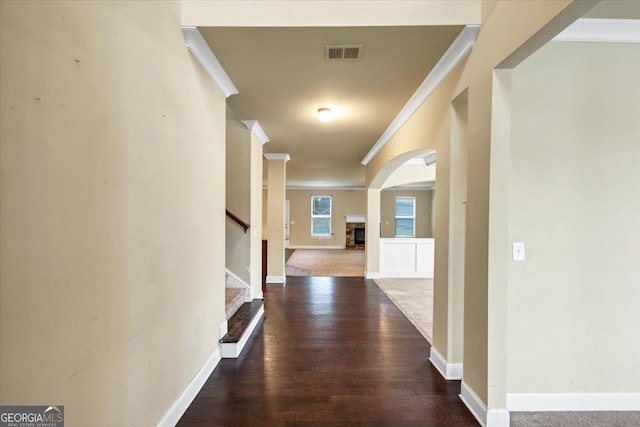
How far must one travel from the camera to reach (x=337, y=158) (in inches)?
222

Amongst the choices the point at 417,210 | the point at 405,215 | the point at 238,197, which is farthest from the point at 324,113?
the point at 417,210

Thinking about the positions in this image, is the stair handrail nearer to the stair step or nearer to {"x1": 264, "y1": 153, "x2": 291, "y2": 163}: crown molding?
the stair step

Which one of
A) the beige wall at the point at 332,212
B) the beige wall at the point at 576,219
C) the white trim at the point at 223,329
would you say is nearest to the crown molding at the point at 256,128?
the white trim at the point at 223,329

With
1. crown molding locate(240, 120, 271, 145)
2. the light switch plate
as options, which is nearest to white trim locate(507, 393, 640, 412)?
the light switch plate

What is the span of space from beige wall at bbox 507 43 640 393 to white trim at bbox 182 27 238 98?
7.10 feet

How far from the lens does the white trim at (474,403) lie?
1.68 meters

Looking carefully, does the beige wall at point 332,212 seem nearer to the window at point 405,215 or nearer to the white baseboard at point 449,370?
the window at point 405,215

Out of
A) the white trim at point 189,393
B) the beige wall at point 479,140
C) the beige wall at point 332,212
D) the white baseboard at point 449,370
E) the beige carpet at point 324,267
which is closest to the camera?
the beige wall at point 479,140

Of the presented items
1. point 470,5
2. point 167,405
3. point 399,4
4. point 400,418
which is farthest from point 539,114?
point 167,405

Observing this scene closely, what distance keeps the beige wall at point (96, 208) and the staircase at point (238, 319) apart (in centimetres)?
65

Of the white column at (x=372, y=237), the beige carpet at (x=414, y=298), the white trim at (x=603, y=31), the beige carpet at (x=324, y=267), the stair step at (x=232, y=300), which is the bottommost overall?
the beige carpet at (x=324, y=267)

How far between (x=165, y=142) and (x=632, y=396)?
3349 millimetres

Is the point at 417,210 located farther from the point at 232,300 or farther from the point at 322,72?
the point at 322,72

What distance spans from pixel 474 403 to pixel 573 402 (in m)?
0.66
